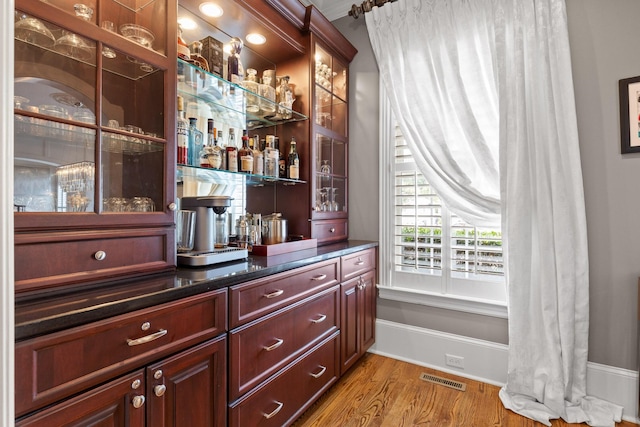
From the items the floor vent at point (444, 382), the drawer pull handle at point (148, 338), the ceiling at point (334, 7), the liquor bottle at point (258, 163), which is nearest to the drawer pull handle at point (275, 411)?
the drawer pull handle at point (148, 338)

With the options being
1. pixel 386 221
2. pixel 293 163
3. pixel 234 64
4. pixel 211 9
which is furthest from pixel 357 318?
pixel 211 9

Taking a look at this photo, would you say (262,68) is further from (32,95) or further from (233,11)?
(32,95)

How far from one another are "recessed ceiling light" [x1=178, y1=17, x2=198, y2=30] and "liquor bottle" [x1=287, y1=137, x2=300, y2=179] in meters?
0.93

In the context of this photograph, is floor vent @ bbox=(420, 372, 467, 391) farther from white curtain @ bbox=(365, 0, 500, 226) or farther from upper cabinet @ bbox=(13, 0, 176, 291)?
upper cabinet @ bbox=(13, 0, 176, 291)

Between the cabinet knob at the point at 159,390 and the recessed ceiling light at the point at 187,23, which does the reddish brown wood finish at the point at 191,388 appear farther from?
the recessed ceiling light at the point at 187,23

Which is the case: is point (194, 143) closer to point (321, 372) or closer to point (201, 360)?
point (201, 360)

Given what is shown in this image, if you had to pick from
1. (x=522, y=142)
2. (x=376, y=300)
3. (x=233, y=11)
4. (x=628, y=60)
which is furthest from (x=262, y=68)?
(x=628, y=60)

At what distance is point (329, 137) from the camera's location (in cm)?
262

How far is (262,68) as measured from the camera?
8.20 ft

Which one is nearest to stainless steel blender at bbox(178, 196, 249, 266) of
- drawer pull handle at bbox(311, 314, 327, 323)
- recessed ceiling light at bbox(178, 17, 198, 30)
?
drawer pull handle at bbox(311, 314, 327, 323)

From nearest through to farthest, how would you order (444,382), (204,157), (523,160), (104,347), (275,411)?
(104,347) → (275,411) → (204,157) → (523,160) → (444,382)

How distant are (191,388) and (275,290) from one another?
20.8 inches

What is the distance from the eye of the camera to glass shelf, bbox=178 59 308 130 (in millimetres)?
1670

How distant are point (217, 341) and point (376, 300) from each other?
5.72 ft
